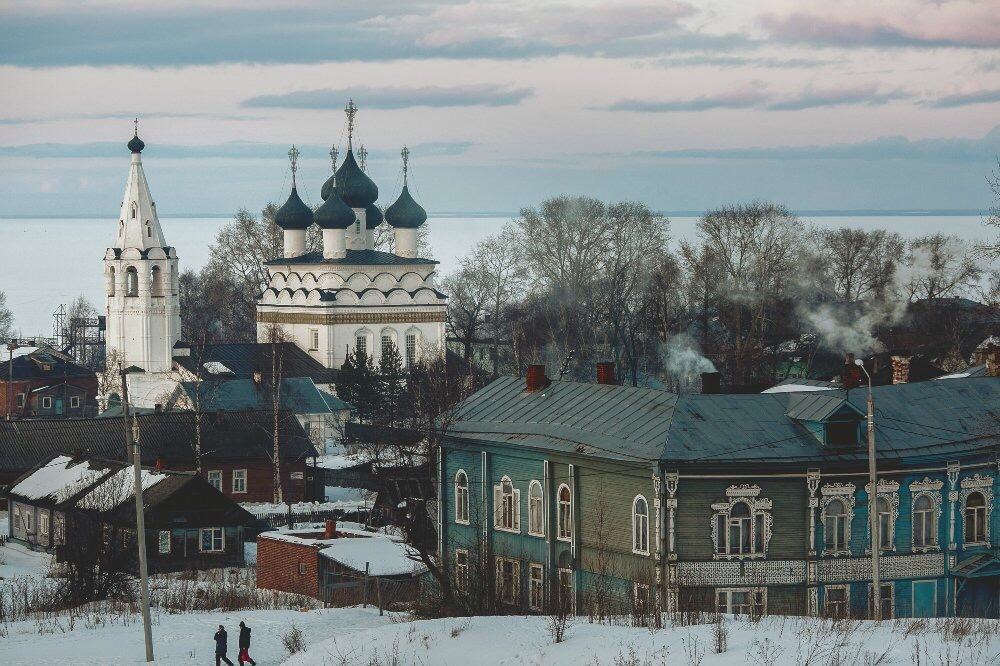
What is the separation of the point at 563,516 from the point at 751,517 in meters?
2.98

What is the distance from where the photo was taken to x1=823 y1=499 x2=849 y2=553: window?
82.9 feet

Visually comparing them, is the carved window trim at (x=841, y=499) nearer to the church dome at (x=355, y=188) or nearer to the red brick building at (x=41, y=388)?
the red brick building at (x=41, y=388)

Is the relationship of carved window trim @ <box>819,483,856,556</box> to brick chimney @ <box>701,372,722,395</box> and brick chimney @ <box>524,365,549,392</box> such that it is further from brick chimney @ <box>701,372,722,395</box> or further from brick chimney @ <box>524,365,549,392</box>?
brick chimney @ <box>524,365,549,392</box>

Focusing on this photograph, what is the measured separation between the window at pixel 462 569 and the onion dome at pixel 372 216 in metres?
37.8

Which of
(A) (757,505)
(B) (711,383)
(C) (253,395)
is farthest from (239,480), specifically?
(A) (757,505)

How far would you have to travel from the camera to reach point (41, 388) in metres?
61.7

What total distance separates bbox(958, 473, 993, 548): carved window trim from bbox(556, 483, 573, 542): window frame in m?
5.08

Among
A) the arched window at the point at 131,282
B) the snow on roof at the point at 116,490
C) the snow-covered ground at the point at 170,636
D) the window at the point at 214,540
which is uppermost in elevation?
the arched window at the point at 131,282

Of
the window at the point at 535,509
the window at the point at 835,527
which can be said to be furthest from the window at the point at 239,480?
the window at the point at 835,527

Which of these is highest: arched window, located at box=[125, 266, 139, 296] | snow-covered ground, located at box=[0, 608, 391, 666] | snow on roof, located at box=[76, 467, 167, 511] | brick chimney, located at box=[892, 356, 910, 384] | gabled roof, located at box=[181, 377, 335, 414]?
arched window, located at box=[125, 266, 139, 296]

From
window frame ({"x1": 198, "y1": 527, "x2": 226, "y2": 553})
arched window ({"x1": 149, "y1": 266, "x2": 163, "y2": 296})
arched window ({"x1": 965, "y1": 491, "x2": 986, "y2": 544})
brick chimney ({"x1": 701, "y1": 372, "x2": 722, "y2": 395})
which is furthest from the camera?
arched window ({"x1": 149, "y1": 266, "x2": 163, "y2": 296})

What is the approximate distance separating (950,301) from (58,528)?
104 feet

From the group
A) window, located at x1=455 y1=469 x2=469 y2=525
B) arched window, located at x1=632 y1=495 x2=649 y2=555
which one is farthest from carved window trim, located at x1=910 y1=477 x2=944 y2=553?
window, located at x1=455 y1=469 x2=469 y2=525

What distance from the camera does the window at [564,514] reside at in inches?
1053
